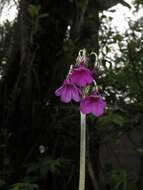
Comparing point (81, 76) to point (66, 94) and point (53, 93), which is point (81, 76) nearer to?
point (66, 94)

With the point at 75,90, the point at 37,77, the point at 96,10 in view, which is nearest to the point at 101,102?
the point at 75,90

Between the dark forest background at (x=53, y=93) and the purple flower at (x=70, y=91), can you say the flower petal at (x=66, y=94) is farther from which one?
the dark forest background at (x=53, y=93)

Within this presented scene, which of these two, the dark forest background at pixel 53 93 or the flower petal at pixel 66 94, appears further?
the dark forest background at pixel 53 93

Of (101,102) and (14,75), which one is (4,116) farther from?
(101,102)

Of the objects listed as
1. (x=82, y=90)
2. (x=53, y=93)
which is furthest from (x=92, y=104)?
(x=53, y=93)

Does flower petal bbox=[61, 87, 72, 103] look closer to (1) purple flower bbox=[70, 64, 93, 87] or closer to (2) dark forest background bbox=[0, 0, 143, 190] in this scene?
(1) purple flower bbox=[70, 64, 93, 87]

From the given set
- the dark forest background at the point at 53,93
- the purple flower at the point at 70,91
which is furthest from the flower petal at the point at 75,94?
the dark forest background at the point at 53,93
